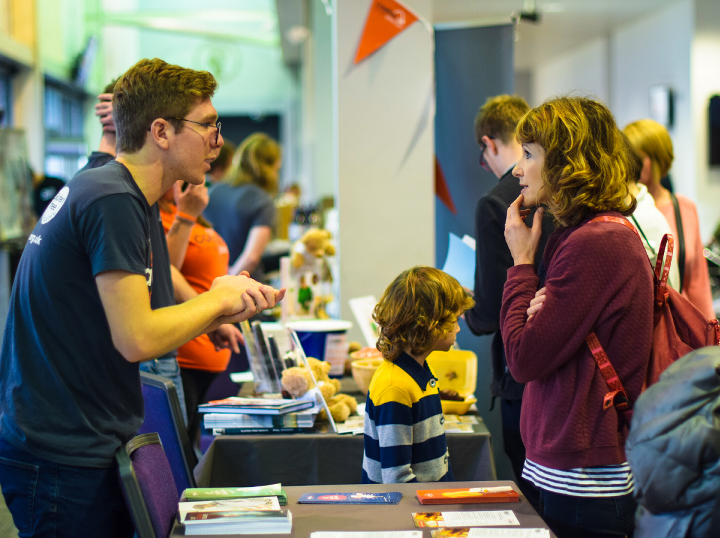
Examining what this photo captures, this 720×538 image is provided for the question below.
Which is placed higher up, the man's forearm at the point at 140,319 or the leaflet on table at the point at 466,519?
the man's forearm at the point at 140,319

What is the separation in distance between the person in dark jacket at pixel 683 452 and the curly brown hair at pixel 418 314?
29.0 inches

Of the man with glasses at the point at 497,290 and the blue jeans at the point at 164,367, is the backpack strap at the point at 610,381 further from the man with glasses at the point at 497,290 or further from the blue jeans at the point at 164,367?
the blue jeans at the point at 164,367

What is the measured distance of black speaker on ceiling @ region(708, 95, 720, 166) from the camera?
7469 millimetres

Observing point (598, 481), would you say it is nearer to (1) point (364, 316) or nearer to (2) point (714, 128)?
(1) point (364, 316)

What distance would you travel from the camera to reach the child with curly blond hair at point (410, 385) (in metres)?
1.55

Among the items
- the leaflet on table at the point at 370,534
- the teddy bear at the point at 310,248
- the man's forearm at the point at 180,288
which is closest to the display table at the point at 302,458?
the man's forearm at the point at 180,288

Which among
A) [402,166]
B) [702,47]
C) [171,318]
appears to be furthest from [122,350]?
[702,47]

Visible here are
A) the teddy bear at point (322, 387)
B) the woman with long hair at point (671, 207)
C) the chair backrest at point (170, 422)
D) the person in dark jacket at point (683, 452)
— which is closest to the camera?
the person in dark jacket at point (683, 452)

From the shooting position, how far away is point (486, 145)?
2.26m

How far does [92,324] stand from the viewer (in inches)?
47.3

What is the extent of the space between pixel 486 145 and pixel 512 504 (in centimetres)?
128

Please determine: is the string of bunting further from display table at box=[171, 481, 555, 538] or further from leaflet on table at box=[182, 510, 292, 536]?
leaflet on table at box=[182, 510, 292, 536]

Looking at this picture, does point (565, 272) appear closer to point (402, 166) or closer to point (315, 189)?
point (402, 166)

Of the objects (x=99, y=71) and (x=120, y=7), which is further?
(x=120, y=7)
